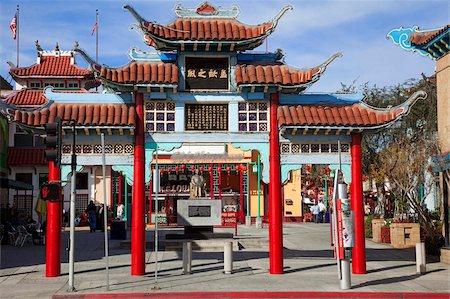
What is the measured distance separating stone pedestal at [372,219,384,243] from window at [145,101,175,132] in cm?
1432

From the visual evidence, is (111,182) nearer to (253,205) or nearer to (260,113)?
(253,205)

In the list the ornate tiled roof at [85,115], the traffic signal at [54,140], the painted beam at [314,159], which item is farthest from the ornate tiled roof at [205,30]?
the traffic signal at [54,140]

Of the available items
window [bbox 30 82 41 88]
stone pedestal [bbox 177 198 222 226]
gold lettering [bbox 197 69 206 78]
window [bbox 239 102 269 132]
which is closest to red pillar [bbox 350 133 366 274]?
window [bbox 239 102 269 132]

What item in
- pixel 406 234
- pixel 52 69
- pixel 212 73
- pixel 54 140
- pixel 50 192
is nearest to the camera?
pixel 54 140

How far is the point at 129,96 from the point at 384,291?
9.12 meters

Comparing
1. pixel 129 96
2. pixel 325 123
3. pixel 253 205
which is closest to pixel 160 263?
pixel 129 96

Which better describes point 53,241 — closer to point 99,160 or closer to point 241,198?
point 99,160

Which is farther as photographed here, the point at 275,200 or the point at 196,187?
the point at 196,187

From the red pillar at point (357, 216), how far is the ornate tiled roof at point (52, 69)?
34132mm

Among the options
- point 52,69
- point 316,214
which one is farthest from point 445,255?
point 52,69

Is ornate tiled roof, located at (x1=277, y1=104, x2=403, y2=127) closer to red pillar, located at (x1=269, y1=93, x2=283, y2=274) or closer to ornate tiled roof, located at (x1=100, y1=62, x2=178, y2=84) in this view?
red pillar, located at (x1=269, y1=93, x2=283, y2=274)

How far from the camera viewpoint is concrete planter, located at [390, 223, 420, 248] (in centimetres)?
2516

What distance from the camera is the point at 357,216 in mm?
17344

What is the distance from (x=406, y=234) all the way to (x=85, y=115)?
15.2 metres
